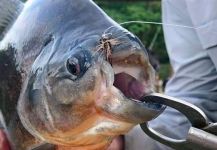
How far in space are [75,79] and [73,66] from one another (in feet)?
0.09

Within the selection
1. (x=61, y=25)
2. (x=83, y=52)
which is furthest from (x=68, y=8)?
(x=83, y=52)

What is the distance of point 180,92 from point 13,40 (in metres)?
0.77

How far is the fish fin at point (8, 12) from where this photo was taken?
4.91 ft

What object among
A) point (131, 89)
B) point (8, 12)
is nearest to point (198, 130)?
point (131, 89)

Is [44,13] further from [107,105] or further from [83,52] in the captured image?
[107,105]

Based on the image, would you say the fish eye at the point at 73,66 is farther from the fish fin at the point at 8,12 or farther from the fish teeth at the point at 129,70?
the fish fin at the point at 8,12

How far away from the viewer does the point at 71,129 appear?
1215mm

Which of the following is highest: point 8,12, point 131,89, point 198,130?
point 8,12

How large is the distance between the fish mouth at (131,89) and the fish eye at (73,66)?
7 centimetres

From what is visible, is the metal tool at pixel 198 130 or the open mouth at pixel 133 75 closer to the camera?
the open mouth at pixel 133 75

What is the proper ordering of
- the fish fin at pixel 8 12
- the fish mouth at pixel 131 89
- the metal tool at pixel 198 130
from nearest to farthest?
the fish mouth at pixel 131 89, the metal tool at pixel 198 130, the fish fin at pixel 8 12

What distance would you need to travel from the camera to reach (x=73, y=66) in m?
1.20

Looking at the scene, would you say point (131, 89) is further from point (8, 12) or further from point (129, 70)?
point (8, 12)

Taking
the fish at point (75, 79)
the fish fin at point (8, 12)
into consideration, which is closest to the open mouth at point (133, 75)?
the fish at point (75, 79)
